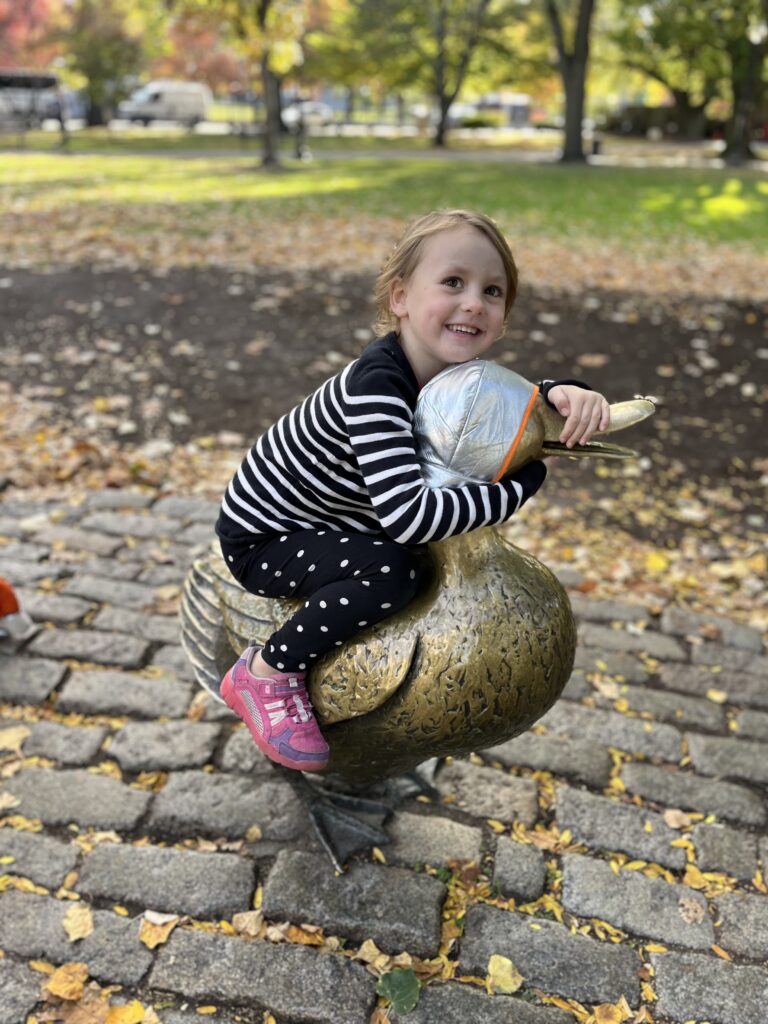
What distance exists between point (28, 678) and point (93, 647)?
0.32 meters

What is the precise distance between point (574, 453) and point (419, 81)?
36324 millimetres

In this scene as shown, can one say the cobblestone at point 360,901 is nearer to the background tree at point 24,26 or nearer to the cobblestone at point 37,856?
the cobblestone at point 37,856

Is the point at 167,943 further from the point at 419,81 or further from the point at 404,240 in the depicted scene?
the point at 419,81

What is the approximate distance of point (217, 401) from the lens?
702 cm

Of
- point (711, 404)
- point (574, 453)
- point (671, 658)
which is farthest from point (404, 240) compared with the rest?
point (711, 404)

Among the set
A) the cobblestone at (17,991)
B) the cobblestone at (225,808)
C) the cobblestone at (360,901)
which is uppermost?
the cobblestone at (17,991)

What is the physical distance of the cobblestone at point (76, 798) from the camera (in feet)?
10.0

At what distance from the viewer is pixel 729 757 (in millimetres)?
3527

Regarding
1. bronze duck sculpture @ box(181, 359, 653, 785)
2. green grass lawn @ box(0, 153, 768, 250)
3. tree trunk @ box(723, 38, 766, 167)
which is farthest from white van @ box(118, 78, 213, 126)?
bronze duck sculpture @ box(181, 359, 653, 785)

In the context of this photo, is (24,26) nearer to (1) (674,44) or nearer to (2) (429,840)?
(1) (674,44)

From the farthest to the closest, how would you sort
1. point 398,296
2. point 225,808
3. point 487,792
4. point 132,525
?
point 132,525 → point 487,792 → point 225,808 → point 398,296

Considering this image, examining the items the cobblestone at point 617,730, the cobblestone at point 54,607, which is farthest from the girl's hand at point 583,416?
the cobblestone at point 54,607

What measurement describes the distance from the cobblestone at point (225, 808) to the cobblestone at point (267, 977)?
0.45 meters

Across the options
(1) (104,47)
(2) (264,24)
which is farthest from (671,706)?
(1) (104,47)
